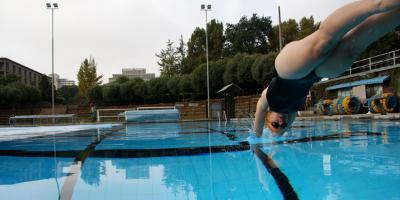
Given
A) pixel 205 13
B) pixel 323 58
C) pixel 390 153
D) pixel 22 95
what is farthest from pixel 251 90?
pixel 323 58

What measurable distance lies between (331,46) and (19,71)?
79490 millimetres

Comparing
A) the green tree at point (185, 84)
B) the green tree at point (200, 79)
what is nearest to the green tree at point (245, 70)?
the green tree at point (200, 79)

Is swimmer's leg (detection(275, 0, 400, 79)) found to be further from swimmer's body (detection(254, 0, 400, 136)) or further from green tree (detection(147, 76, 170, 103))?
green tree (detection(147, 76, 170, 103))

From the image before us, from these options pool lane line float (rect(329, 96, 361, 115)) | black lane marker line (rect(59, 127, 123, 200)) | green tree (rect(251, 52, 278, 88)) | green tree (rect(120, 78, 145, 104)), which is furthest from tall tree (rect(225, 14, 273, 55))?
black lane marker line (rect(59, 127, 123, 200))

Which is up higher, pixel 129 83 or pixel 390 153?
pixel 129 83

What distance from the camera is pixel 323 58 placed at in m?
2.13

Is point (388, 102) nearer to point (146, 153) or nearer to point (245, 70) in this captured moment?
point (146, 153)

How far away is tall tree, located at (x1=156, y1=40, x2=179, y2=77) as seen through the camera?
4300 centimetres

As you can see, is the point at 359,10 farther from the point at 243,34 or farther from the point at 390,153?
the point at 243,34

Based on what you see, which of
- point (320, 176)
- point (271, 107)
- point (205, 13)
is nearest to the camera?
point (271, 107)

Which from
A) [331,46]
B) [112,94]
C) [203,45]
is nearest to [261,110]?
[331,46]

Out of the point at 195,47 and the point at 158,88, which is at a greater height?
the point at 195,47

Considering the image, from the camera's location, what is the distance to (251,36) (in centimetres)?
3916

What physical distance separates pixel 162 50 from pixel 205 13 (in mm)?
18687
